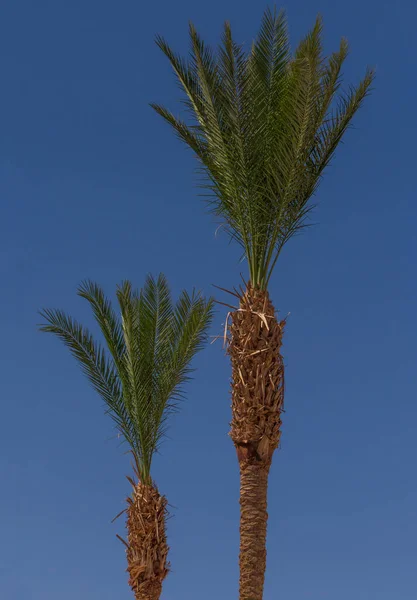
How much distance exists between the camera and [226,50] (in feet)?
48.8

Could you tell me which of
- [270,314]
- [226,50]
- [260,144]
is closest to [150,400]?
[270,314]

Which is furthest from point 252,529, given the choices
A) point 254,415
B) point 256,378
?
point 256,378

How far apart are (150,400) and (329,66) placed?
7.75m

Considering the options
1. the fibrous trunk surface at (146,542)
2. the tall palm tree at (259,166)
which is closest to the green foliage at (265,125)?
the tall palm tree at (259,166)

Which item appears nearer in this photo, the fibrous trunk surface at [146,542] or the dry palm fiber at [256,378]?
the dry palm fiber at [256,378]

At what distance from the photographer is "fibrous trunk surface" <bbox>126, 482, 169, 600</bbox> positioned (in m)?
17.7

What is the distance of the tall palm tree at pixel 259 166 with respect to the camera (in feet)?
47.5

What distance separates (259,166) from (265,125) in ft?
2.41

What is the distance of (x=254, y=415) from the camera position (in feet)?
47.6

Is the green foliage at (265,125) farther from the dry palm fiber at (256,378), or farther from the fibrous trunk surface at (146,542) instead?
the fibrous trunk surface at (146,542)

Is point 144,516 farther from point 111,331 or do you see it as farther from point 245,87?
point 245,87

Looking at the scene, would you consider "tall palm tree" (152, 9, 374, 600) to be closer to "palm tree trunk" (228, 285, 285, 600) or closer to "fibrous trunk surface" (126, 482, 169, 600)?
"palm tree trunk" (228, 285, 285, 600)

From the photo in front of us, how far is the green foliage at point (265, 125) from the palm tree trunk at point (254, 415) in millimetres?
888

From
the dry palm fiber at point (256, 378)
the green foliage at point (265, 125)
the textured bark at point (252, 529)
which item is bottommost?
the textured bark at point (252, 529)
